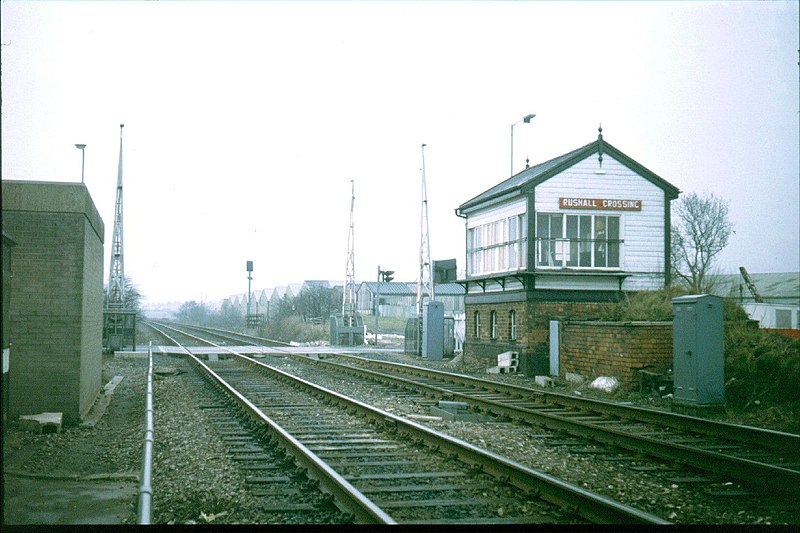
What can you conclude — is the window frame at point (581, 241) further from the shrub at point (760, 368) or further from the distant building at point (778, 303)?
the shrub at point (760, 368)

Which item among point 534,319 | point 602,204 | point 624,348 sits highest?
point 602,204

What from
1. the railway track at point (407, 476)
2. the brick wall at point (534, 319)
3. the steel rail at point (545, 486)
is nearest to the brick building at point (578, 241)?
the brick wall at point (534, 319)

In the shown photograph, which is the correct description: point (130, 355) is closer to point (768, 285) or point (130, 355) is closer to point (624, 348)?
point (624, 348)

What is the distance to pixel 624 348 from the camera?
1480 cm

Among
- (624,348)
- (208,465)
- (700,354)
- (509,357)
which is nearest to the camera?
(208,465)

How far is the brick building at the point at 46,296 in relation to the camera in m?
9.48

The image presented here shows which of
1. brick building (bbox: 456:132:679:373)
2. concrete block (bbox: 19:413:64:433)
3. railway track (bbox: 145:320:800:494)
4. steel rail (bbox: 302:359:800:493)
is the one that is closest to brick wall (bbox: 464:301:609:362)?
brick building (bbox: 456:132:679:373)

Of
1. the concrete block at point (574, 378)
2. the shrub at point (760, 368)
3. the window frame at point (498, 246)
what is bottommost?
the concrete block at point (574, 378)

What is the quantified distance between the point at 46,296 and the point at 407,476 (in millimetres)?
5695

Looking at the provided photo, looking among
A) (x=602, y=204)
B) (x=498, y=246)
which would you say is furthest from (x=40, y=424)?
(x=602, y=204)

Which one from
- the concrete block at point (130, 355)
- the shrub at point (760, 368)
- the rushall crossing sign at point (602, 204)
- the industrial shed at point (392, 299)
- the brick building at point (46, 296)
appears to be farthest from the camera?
the industrial shed at point (392, 299)

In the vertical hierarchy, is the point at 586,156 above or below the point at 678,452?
above

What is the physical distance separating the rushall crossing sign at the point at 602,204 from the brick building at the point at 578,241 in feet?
0.09

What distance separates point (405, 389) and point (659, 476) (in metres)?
8.92
